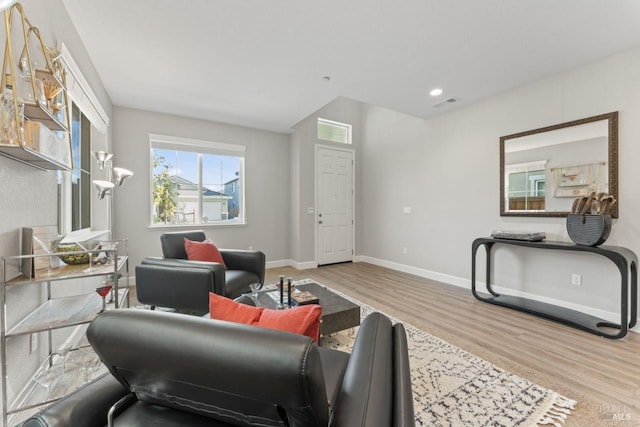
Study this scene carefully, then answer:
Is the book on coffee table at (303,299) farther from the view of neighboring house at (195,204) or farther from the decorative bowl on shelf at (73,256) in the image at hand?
the view of neighboring house at (195,204)

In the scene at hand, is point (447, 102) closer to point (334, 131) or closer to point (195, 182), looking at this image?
point (334, 131)

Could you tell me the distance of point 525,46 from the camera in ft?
7.82

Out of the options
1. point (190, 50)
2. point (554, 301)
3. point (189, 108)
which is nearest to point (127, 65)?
point (190, 50)

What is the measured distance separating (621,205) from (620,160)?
1.40 feet

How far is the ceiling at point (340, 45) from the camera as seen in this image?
1957 millimetres

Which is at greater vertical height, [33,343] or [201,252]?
[201,252]

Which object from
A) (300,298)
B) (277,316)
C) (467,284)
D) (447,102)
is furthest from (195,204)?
(467,284)

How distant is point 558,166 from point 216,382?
377cm

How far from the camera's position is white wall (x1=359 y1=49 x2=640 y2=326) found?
2.52 m

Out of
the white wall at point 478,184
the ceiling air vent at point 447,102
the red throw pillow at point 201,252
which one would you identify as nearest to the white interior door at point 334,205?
the white wall at point 478,184

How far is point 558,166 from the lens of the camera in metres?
2.90

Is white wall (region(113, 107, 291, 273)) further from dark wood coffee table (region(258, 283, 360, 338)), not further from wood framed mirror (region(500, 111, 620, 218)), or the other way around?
wood framed mirror (region(500, 111, 620, 218))

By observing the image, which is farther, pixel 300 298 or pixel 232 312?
pixel 300 298

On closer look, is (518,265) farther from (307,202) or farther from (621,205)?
(307,202)
